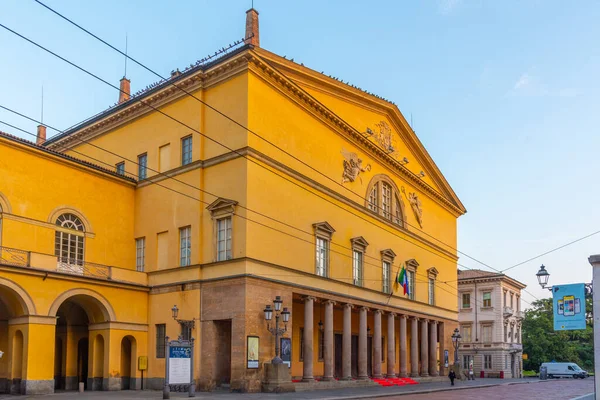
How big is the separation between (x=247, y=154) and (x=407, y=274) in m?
20.5

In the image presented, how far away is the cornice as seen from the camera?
31.8 m

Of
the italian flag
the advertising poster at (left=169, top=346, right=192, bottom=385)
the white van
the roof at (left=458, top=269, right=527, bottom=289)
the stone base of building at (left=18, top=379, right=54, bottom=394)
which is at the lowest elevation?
the white van

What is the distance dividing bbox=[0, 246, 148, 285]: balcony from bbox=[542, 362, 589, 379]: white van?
54035 millimetres

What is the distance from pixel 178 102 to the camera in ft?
111

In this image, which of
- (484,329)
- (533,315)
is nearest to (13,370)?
(484,329)

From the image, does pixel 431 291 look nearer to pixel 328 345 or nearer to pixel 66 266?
pixel 328 345

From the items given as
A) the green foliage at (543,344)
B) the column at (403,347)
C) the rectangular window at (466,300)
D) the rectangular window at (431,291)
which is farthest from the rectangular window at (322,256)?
the green foliage at (543,344)

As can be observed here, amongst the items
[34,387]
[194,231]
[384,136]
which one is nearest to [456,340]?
[384,136]

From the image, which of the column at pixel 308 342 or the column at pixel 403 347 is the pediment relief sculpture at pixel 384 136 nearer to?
the column at pixel 403 347

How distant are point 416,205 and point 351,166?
11544 millimetres

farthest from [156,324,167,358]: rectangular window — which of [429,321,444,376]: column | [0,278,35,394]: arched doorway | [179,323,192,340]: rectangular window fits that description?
[429,321,444,376]: column

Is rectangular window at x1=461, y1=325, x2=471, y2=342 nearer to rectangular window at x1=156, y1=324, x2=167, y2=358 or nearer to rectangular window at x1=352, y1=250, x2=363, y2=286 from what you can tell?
rectangular window at x1=352, y1=250, x2=363, y2=286

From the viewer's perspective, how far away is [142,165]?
35656 mm

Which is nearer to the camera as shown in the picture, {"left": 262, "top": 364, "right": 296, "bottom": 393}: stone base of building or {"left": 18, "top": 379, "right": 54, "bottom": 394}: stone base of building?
{"left": 18, "top": 379, "right": 54, "bottom": 394}: stone base of building
